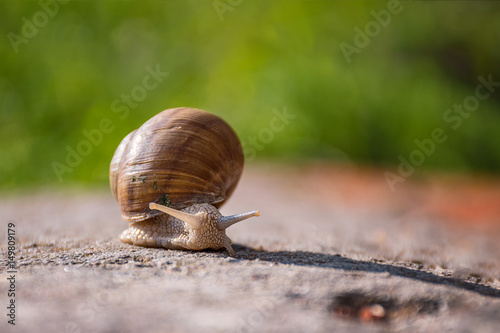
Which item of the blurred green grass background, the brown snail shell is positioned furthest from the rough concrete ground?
the blurred green grass background

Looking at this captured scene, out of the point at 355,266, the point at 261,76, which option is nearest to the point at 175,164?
the point at 355,266

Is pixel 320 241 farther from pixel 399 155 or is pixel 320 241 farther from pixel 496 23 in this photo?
pixel 496 23

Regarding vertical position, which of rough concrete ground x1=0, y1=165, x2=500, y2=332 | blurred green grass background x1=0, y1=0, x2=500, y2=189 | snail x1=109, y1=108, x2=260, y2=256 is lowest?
rough concrete ground x1=0, y1=165, x2=500, y2=332

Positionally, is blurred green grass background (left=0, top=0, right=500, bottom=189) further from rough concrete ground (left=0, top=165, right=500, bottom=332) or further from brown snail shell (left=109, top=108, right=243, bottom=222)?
brown snail shell (left=109, top=108, right=243, bottom=222)

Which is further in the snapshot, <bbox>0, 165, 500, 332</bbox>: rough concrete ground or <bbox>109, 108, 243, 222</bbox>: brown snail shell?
<bbox>109, 108, 243, 222</bbox>: brown snail shell

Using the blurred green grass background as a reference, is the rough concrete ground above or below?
below

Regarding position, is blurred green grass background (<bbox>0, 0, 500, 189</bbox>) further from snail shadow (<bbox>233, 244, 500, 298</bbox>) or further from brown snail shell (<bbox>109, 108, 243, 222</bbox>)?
snail shadow (<bbox>233, 244, 500, 298</bbox>)

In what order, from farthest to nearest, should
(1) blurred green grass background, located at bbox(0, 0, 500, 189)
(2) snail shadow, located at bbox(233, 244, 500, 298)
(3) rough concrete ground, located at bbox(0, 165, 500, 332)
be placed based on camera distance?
(1) blurred green grass background, located at bbox(0, 0, 500, 189)
(2) snail shadow, located at bbox(233, 244, 500, 298)
(3) rough concrete ground, located at bbox(0, 165, 500, 332)

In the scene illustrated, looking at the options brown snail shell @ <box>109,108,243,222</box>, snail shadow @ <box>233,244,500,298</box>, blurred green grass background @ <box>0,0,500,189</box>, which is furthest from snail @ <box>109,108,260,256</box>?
blurred green grass background @ <box>0,0,500,189</box>

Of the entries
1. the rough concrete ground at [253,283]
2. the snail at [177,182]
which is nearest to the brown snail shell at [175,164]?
the snail at [177,182]

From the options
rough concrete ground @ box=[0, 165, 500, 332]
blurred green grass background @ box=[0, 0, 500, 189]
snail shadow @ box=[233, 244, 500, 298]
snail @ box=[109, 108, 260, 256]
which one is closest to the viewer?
rough concrete ground @ box=[0, 165, 500, 332]
